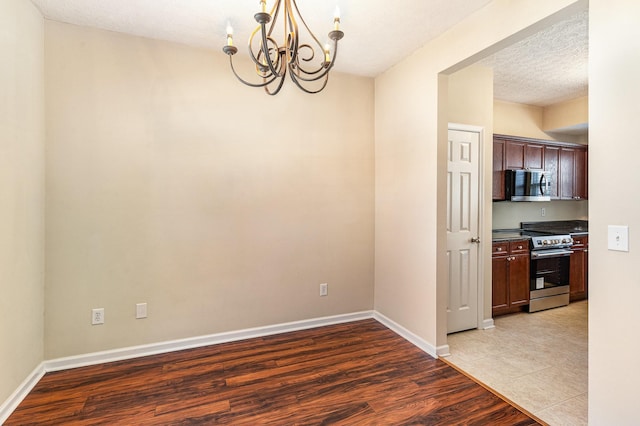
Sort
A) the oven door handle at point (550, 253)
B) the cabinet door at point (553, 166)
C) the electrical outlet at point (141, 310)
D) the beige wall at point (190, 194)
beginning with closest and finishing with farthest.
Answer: the beige wall at point (190, 194) < the electrical outlet at point (141, 310) < the oven door handle at point (550, 253) < the cabinet door at point (553, 166)

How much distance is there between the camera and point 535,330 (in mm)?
3328

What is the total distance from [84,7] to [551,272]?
17.8 ft

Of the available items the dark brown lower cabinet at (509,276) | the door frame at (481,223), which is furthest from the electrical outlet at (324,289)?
the dark brown lower cabinet at (509,276)

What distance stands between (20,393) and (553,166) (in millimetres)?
6147

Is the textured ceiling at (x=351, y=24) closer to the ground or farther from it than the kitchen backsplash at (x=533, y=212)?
farther from it

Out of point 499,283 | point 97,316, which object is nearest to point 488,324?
point 499,283

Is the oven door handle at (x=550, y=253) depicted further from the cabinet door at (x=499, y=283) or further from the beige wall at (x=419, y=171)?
the beige wall at (x=419, y=171)

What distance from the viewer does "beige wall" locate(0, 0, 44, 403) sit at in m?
1.96

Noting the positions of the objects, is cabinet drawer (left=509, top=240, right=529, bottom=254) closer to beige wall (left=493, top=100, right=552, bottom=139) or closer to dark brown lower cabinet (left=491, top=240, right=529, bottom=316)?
dark brown lower cabinet (left=491, top=240, right=529, bottom=316)

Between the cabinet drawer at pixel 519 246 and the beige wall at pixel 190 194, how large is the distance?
1.66 m

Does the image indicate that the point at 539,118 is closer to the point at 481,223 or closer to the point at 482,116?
the point at 482,116

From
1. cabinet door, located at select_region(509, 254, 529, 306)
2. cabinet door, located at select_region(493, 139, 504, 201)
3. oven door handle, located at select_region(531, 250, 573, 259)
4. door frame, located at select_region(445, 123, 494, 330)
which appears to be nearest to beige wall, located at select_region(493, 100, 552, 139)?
cabinet door, located at select_region(493, 139, 504, 201)

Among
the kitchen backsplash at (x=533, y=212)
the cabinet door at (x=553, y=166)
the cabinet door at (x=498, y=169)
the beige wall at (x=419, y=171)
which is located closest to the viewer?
the beige wall at (x=419, y=171)

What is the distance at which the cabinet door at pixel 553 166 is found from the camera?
14.5 ft
